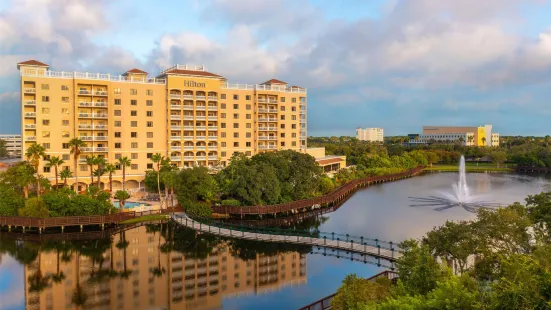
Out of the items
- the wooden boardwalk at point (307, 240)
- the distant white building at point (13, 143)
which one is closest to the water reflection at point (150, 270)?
the wooden boardwalk at point (307, 240)

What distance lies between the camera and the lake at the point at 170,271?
27.8 metres

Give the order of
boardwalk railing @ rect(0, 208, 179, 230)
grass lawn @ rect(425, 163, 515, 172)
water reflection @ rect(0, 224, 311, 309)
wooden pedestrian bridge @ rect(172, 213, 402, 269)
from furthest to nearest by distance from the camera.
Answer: grass lawn @ rect(425, 163, 515, 172), boardwalk railing @ rect(0, 208, 179, 230), wooden pedestrian bridge @ rect(172, 213, 402, 269), water reflection @ rect(0, 224, 311, 309)

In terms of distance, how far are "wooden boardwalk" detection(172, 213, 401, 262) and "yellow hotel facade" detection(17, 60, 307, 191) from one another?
26243 millimetres

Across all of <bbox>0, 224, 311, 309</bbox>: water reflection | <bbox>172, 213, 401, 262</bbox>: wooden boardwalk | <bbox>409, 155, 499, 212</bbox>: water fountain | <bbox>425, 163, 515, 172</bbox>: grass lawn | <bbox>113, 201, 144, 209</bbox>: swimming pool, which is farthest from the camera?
<bbox>425, 163, 515, 172</bbox>: grass lawn

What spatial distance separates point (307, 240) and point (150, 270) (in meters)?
14.7

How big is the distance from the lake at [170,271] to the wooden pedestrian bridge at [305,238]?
1.06m

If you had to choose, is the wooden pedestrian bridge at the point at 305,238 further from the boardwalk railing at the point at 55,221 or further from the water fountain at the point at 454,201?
the water fountain at the point at 454,201

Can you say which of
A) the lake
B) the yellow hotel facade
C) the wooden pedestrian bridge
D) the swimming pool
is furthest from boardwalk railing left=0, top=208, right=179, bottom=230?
the yellow hotel facade

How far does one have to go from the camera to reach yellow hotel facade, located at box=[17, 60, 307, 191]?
6238 centimetres

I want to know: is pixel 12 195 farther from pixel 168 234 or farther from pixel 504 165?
pixel 504 165

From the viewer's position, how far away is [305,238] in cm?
4059

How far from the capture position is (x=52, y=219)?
4341cm

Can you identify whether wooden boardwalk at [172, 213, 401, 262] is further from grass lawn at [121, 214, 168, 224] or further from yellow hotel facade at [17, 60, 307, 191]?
yellow hotel facade at [17, 60, 307, 191]

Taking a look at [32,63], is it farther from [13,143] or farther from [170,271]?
[13,143]
